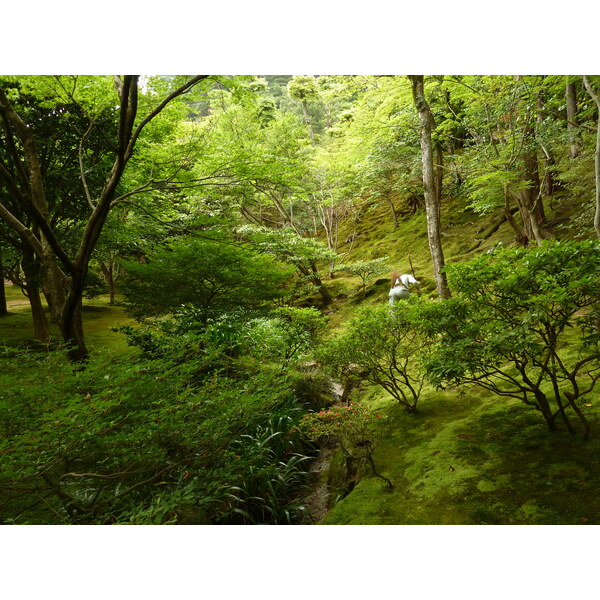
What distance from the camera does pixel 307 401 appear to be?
12.7ft

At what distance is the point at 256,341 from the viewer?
133 inches

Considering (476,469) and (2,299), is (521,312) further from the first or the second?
(2,299)

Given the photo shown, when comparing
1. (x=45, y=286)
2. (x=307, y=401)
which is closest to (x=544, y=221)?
(x=307, y=401)

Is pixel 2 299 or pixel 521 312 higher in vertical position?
pixel 2 299

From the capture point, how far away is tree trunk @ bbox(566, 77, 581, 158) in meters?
4.01

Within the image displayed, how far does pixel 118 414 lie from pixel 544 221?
20.3ft

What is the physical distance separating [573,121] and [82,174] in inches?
221

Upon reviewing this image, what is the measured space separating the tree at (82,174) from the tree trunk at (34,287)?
0.67 ft

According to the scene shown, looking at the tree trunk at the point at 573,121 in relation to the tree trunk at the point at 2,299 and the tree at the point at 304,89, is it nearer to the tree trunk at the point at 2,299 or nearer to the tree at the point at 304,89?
the tree at the point at 304,89

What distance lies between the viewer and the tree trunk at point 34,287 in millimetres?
2963

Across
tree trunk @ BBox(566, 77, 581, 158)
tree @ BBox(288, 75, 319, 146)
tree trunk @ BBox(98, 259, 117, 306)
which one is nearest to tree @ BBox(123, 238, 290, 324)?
tree trunk @ BBox(98, 259, 117, 306)

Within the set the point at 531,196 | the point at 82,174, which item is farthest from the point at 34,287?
the point at 531,196

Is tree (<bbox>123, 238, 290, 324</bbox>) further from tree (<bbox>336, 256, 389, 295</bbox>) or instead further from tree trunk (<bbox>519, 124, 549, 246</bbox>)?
tree trunk (<bbox>519, 124, 549, 246</bbox>)
